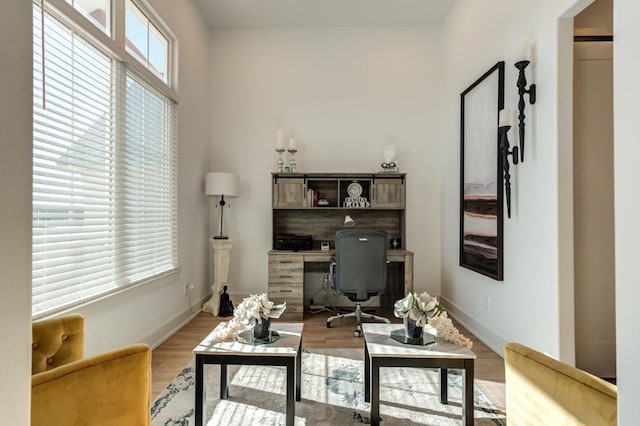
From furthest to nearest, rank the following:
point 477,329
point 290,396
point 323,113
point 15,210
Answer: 1. point 323,113
2. point 477,329
3. point 290,396
4. point 15,210

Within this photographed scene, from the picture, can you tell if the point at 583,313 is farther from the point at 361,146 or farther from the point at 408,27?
the point at 408,27

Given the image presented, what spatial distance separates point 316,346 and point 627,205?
2638mm

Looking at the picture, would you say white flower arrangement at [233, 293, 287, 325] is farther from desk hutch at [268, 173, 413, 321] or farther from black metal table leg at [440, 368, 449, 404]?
desk hutch at [268, 173, 413, 321]

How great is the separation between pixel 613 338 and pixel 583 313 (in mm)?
238

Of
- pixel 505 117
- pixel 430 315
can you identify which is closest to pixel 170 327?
pixel 430 315

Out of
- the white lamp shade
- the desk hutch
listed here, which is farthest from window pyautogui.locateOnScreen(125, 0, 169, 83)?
the desk hutch

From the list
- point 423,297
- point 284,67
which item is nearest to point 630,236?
point 423,297

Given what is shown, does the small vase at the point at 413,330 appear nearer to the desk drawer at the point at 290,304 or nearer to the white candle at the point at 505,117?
the white candle at the point at 505,117

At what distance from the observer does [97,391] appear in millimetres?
1187

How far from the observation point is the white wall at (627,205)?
0.79 m

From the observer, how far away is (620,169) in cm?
84

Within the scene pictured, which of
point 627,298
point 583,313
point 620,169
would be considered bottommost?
point 583,313

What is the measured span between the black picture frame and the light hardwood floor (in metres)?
0.67

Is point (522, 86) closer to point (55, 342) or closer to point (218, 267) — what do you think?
point (55, 342)
